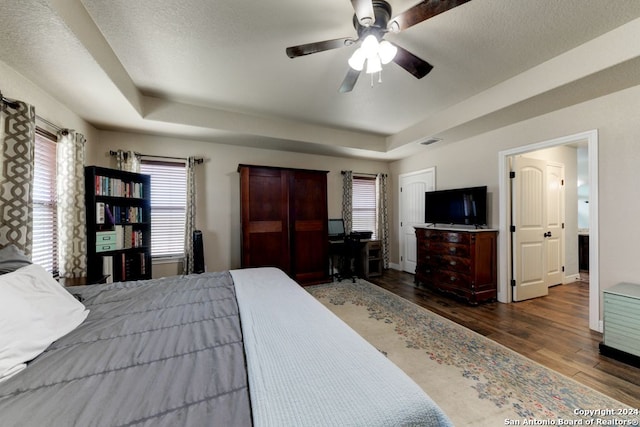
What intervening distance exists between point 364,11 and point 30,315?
2.36m

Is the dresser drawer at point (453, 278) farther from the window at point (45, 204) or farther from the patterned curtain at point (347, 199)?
the window at point (45, 204)

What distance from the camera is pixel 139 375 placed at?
84 centimetres

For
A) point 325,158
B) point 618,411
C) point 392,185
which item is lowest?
point 618,411

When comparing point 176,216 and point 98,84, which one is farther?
point 176,216

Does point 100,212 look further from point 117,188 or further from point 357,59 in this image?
point 357,59

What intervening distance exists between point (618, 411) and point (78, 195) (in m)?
4.75

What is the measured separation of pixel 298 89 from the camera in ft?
9.37

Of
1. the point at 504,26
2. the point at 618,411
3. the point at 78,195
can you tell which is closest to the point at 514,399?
the point at 618,411

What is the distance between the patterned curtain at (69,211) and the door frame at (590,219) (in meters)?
5.14

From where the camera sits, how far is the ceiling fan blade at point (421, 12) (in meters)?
1.40

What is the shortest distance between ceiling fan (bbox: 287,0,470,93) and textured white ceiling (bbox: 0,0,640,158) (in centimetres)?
16

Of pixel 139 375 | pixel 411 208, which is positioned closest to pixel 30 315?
pixel 139 375

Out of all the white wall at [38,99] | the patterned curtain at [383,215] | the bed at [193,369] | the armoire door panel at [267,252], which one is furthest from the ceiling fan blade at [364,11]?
the patterned curtain at [383,215]

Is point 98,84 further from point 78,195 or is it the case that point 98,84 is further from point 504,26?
point 504,26
